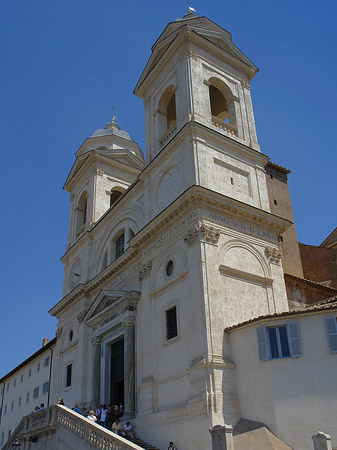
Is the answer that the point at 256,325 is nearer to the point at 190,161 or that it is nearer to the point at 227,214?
the point at 227,214

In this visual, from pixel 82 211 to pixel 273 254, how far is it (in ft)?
50.8

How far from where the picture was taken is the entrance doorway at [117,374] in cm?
2059

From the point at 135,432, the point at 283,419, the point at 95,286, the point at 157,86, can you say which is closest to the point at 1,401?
the point at 95,286

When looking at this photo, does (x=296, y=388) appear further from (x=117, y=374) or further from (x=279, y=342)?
(x=117, y=374)

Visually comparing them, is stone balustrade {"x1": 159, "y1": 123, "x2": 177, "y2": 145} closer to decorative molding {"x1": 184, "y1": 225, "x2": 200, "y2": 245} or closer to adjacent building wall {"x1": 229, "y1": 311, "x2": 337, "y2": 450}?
decorative molding {"x1": 184, "y1": 225, "x2": 200, "y2": 245}

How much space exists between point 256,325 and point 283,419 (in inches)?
113

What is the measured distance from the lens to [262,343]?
14.8 m

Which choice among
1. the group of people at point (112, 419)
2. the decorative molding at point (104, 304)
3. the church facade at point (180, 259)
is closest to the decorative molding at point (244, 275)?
the church facade at point (180, 259)

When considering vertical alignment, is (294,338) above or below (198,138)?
below

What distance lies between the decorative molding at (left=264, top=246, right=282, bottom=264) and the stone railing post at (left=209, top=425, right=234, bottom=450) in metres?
9.15

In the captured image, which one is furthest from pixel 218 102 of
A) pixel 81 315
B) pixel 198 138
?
pixel 81 315

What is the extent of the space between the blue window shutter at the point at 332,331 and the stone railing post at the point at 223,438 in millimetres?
4389

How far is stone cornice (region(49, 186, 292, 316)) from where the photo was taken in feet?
58.6

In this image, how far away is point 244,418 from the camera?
48.5ft
